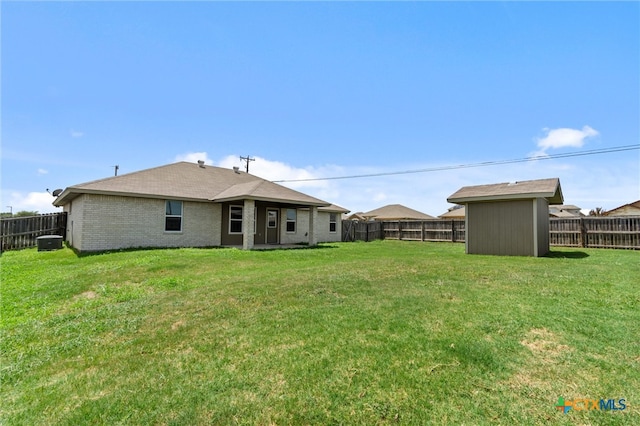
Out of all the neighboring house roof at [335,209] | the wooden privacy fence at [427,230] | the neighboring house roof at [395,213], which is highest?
the neighboring house roof at [395,213]

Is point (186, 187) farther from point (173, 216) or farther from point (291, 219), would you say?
point (291, 219)

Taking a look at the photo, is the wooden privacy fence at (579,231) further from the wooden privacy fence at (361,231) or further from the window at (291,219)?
the window at (291,219)

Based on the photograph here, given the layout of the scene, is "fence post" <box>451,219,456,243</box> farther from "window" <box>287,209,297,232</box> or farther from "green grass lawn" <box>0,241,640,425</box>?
"green grass lawn" <box>0,241,640,425</box>

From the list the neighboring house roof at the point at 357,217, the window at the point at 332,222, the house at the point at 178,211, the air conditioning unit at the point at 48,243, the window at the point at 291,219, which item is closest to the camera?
the house at the point at 178,211

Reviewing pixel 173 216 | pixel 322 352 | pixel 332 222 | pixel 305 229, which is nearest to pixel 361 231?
pixel 332 222

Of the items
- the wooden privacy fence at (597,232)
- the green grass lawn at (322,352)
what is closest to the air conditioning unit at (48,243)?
the green grass lawn at (322,352)

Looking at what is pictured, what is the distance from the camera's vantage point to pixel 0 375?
3.14 metres

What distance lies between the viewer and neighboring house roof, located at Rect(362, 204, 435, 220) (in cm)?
3976

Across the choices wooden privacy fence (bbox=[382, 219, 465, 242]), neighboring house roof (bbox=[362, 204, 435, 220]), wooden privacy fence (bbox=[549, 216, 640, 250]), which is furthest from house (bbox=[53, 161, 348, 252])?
neighboring house roof (bbox=[362, 204, 435, 220])

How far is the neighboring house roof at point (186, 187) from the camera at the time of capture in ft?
42.7

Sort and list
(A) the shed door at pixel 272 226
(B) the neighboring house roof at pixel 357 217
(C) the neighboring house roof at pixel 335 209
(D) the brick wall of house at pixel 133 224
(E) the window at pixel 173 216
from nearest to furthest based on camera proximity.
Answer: (D) the brick wall of house at pixel 133 224 → (E) the window at pixel 173 216 → (A) the shed door at pixel 272 226 → (C) the neighboring house roof at pixel 335 209 → (B) the neighboring house roof at pixel 357 217

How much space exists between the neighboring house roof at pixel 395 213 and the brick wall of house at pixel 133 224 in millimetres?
28555

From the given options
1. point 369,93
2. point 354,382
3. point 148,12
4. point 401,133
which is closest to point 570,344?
point 354,382

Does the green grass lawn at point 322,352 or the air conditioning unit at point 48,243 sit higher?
the air conditioning unit at point 48,243
